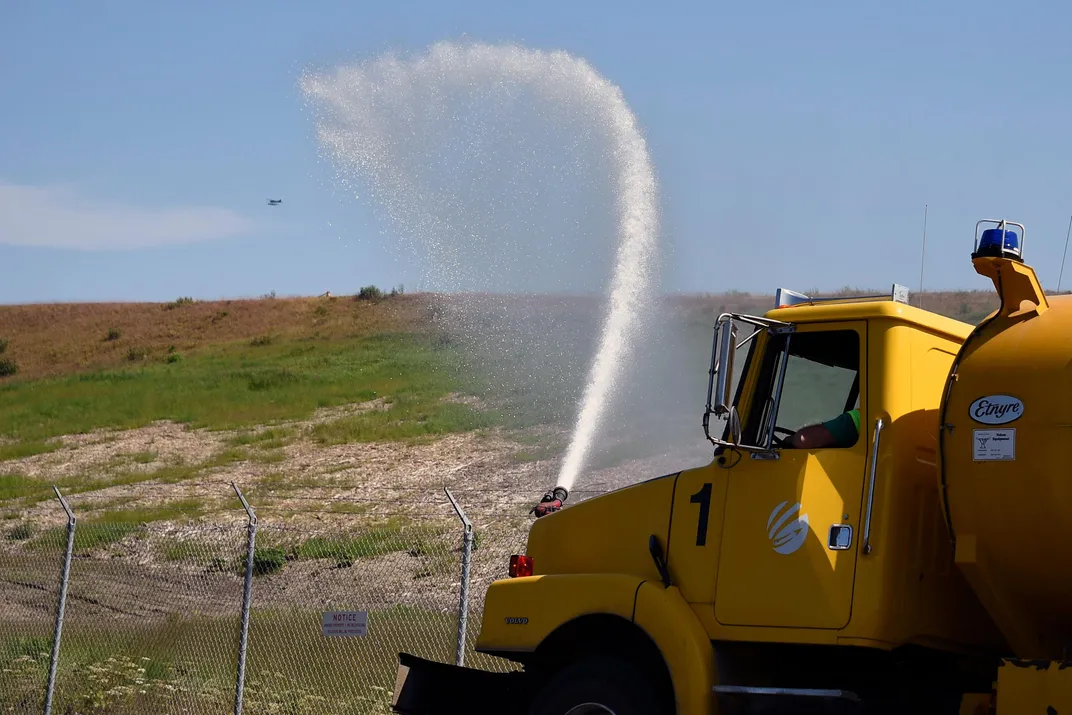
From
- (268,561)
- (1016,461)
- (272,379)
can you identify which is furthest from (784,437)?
(272,379)

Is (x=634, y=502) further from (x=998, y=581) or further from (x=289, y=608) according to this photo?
(x=289, y=608)

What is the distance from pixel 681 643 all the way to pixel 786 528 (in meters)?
0.85

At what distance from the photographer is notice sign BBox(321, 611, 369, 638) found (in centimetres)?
1039

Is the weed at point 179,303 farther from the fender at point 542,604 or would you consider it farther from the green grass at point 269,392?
the fender at point 542,604

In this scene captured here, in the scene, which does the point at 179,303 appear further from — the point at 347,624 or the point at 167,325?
the point at 347,624

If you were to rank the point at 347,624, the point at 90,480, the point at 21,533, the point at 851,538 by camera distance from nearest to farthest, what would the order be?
the point at 851,538, the point at 347,624, the point at 21,533, the point at 90,480

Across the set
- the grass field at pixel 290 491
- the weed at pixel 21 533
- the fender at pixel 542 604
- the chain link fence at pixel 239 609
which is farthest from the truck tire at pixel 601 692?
the weed at pixel 21 533

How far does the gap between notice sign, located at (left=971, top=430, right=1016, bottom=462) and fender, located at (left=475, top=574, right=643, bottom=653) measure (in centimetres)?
206

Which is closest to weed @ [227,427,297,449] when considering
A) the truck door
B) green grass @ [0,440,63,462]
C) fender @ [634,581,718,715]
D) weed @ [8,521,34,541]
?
green grass @ [0,440,63,462]

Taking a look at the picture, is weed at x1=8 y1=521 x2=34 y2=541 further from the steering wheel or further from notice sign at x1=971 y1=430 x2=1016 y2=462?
notice sign at x1=971 y1=430 x2=1016 y2=462

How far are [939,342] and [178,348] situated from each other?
6591 cm

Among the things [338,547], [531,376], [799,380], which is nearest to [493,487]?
[338,547]

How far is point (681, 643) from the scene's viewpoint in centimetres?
669

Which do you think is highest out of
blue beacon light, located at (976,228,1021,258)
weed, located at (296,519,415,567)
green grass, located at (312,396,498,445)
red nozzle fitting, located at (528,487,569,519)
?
blue beacon light, located at (976,228,1021,258)
